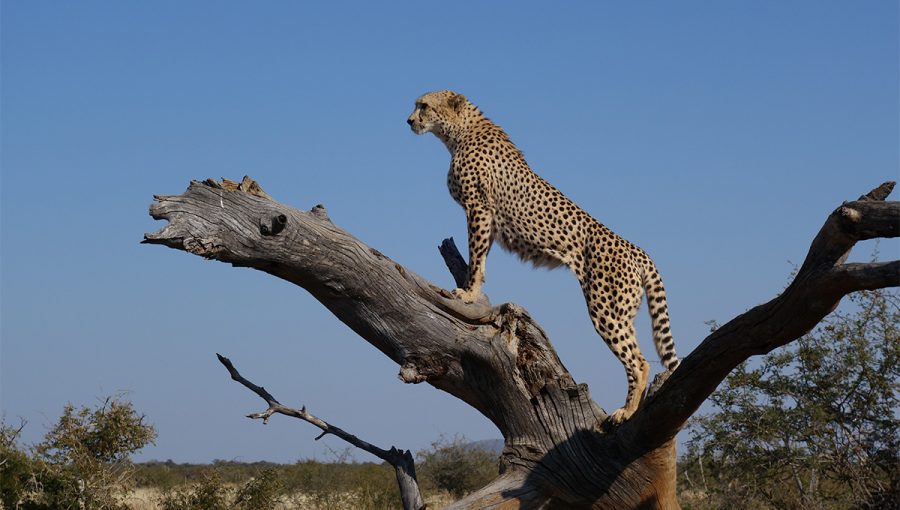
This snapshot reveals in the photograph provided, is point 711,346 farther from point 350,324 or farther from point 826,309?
point 350,324

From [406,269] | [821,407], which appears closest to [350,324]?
[406,269]

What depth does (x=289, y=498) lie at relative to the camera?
1608 centimetres

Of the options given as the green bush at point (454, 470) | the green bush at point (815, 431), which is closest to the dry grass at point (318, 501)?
the green bush at point (454, 470)

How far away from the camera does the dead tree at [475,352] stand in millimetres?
6074

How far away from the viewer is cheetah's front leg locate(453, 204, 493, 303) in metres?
7.10

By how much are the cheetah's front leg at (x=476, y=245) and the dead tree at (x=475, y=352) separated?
8.8 inches

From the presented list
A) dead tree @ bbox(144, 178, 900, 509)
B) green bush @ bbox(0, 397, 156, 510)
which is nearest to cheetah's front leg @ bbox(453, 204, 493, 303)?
dead tree @ bbox(144, 178, 900, 509)

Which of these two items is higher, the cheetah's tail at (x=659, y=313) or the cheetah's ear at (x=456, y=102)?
the cheetah's ear at (x=456, y=102)

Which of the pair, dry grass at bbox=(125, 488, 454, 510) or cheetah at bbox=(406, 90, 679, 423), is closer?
cheetah at bbox=(406, 90, 679, 423)

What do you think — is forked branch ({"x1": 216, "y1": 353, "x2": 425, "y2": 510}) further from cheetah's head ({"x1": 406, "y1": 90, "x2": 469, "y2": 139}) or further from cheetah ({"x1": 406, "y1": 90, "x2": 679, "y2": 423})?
cheetah's head ({"x1": 406, "y1": 90, "x2": 469, "y2": 139})

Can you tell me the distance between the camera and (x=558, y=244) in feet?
24.0

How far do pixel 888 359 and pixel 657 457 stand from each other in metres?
4.67

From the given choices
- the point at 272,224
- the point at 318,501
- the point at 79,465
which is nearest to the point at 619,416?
the point at 272,224

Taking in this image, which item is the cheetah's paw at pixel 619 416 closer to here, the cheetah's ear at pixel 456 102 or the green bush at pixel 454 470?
the cheetah's ear at pixel 456 102
